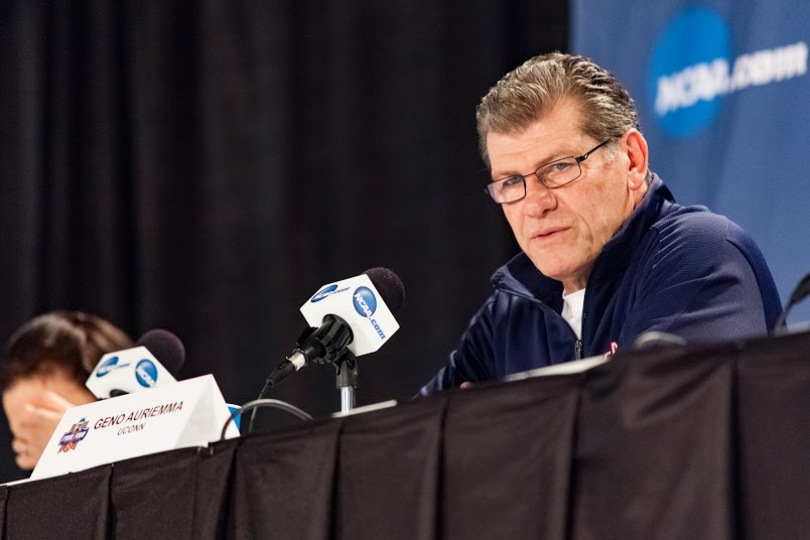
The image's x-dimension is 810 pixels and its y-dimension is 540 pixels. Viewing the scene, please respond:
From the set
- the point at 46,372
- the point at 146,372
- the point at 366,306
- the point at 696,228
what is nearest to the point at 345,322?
the point at 366,306

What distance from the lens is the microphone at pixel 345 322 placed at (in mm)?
1897

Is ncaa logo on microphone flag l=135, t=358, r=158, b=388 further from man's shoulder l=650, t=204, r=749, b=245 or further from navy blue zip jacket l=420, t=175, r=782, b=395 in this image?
man's shoulder l=650, t=204, r=749, b=245

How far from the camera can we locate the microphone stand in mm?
1870

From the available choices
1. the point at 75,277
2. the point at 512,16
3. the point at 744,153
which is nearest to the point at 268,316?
the point at 75,277

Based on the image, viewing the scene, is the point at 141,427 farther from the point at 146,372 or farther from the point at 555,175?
the point at 555,175

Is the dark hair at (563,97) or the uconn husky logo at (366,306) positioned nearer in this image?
the uconn husky logo at (366,306)

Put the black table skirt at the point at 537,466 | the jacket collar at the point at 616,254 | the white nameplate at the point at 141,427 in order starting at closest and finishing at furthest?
the black table skirt at the point at 537,466
the white nameplate at the point at 141,427
the jacket collar at the point at 616,254

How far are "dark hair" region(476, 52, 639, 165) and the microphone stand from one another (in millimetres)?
669

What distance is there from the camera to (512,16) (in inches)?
152

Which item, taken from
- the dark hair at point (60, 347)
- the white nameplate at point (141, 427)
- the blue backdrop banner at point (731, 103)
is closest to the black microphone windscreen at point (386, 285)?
the white nameplate at point (141, 427)

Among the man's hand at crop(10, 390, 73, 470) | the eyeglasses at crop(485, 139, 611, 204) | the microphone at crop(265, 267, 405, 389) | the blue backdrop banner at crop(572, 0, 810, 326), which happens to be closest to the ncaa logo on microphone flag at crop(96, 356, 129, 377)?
the man's hand at crop(10, 390, 73, 470)

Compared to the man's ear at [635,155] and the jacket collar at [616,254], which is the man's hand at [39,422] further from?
the man's ear at [635,155]

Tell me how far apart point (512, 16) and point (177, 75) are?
1330 millimetres

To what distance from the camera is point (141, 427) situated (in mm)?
1858
